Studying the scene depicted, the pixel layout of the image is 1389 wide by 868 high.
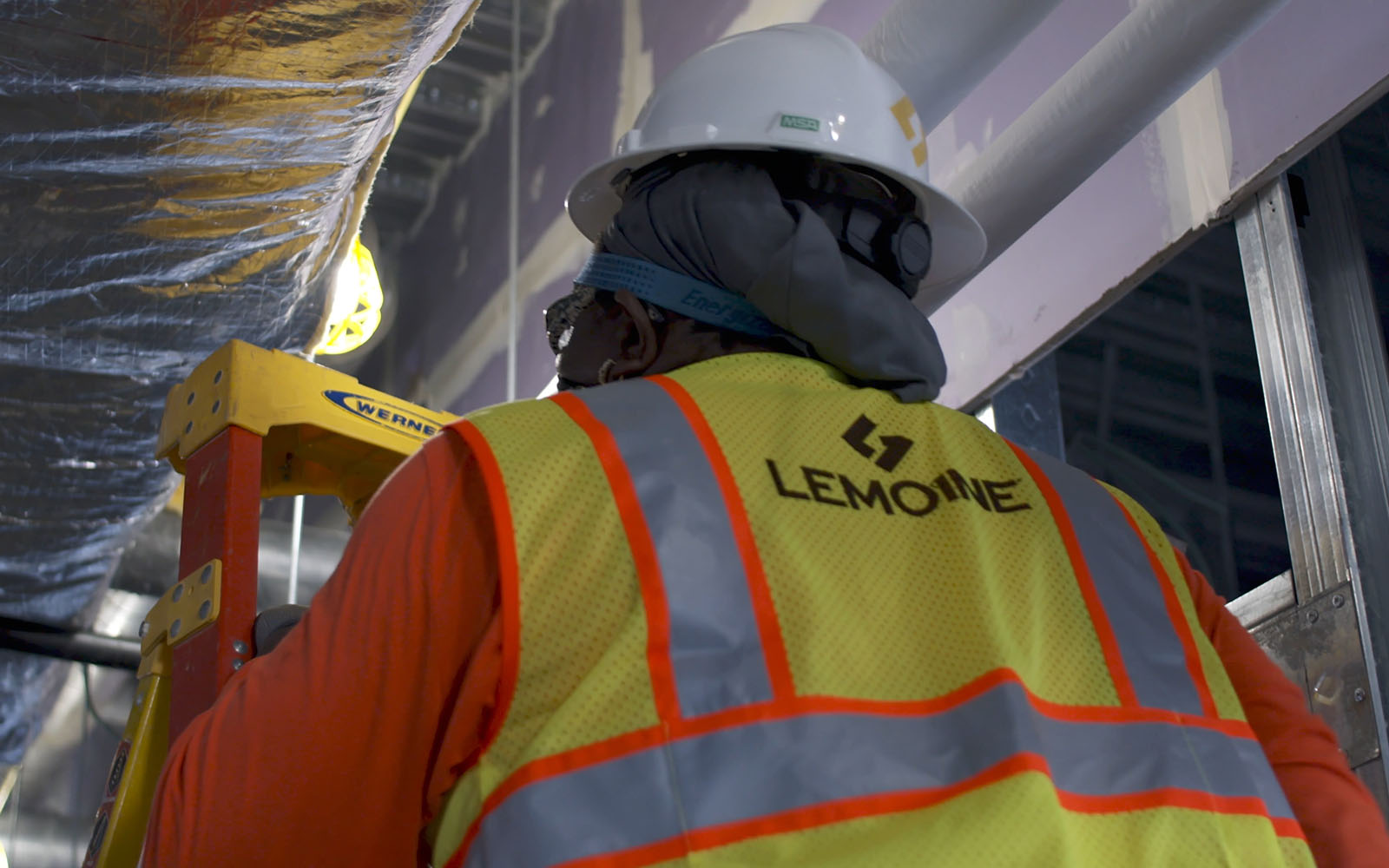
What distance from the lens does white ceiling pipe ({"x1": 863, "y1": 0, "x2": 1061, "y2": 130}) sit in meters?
2.28

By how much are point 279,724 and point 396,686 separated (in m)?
0.09

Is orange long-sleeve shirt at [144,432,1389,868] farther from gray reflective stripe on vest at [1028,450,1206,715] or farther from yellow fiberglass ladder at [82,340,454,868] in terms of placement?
gray reflective stripe on vest at [1028,450,1206,715]

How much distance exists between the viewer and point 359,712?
1.05 meters

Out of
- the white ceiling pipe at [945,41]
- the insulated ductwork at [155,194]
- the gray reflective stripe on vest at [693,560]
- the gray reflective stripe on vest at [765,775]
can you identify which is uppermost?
the white ceiling pipe at [945,41]

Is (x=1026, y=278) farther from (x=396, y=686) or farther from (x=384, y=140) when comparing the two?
(x=396, y=686)

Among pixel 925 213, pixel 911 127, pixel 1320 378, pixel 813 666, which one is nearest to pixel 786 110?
pixel 911 127

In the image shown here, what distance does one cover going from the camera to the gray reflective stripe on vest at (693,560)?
1003 millimetres

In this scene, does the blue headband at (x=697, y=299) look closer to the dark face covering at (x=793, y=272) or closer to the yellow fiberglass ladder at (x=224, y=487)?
the dark face covering at (x=793, y=272)

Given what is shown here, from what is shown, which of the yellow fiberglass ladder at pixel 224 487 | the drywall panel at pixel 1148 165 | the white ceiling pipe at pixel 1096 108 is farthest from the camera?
the drywall panel at pixel 1148 165

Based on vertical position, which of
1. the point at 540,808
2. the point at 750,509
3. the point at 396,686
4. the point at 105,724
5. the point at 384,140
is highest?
the point at 384,140

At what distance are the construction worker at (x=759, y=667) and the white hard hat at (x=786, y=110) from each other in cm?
30

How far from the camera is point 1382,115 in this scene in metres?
2.83

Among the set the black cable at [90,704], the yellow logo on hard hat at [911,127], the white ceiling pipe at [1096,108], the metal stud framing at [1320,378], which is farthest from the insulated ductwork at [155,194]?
the metal stud framing at [1320,378]

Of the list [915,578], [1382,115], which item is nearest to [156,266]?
[915,578]
